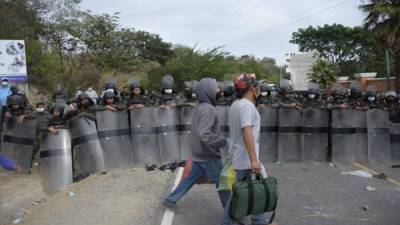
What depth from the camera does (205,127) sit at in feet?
22.0

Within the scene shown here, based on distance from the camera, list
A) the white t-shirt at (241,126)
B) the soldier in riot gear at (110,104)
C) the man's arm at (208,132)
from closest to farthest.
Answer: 1. the white t-shirt at (241,126)
2. the man's arm at (208,132)
3. the soldier in riot gear at (110,104)

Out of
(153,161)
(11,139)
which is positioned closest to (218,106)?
(153,161)

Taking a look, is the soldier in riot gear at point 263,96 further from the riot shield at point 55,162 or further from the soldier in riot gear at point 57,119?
the riot shield at point 55,162

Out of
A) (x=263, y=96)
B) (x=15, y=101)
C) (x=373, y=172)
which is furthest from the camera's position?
(x=263, y=96)

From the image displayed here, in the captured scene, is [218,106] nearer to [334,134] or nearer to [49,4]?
[334,134]

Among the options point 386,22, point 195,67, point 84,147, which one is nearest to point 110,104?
point 84,147

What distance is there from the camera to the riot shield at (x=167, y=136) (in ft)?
36.3

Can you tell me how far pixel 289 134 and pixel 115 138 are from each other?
3.65 m

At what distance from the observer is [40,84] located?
125ft

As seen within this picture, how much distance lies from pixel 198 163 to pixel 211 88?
968 mm

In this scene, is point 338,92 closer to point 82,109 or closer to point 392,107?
point 392,107

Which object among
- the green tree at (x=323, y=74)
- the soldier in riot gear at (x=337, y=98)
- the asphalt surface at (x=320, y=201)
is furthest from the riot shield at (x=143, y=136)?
the green tree at (x=323, y=74)

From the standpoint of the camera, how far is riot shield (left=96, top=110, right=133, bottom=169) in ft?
34.6

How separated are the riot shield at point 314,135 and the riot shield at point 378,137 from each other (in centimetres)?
91
